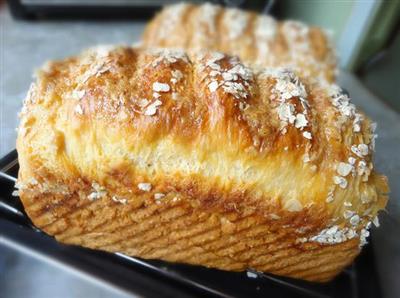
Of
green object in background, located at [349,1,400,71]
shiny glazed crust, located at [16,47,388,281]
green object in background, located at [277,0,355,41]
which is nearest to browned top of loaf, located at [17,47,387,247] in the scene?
shiny glazed crust, located at [16,47,388,281]

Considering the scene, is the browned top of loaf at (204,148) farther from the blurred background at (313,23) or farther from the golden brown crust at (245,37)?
the golden brown crust at (245,37)

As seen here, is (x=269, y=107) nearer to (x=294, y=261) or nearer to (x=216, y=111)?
(x=216, y=111)

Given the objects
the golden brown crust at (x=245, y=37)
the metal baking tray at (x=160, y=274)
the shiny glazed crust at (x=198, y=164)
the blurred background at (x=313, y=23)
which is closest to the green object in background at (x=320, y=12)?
the blurred background at (x=313, y=23)

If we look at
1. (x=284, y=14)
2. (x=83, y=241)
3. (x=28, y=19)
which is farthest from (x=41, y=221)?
(x=284, y=14)

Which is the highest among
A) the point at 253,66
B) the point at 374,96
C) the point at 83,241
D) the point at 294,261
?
the point at 253,66

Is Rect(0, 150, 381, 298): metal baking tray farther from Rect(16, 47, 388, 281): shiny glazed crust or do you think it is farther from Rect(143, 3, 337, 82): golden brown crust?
Rect(143, 3, 337, 82): golden brown crust

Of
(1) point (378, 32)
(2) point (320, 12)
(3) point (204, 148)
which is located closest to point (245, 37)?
(1) point (378, 32)

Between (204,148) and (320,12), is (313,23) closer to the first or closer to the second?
(320,12)
